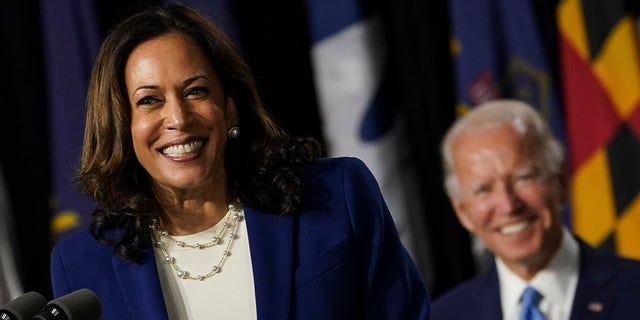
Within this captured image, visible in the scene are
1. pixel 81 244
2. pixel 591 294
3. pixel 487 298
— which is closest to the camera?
pixel 81 244

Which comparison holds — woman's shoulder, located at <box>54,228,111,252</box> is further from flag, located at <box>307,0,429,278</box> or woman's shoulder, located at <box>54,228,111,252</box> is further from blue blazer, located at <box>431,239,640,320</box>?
flag, located at <box>307,0,429,278</box>

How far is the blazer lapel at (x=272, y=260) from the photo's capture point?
1870 mm

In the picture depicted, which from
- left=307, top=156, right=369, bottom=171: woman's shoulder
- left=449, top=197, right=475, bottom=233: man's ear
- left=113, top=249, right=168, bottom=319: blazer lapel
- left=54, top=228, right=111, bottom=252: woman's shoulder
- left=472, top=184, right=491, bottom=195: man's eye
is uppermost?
left=307, top=156, right=369, bottom=171: woman's shoulder

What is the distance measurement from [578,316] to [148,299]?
46.3 inches

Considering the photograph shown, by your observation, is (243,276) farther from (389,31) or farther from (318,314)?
(389,31)

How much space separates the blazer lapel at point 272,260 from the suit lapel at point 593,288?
1007 millimetres

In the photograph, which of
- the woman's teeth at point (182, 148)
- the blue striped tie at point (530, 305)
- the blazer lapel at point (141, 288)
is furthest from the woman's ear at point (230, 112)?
the blue striped tie at point (530, 305)

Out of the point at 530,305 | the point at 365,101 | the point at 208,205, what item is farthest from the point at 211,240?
the point at 365,101

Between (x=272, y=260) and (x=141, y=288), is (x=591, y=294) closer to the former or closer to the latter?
(x=272, y=260)

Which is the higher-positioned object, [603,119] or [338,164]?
[338,164]

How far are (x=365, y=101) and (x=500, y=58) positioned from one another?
0.46 m

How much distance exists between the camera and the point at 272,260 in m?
1.91

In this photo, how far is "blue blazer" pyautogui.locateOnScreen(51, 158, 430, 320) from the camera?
6.17 ft

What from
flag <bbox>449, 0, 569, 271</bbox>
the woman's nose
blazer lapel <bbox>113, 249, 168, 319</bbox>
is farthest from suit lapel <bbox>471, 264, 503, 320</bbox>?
the woman's nose
